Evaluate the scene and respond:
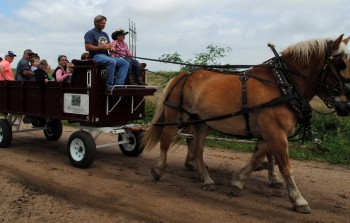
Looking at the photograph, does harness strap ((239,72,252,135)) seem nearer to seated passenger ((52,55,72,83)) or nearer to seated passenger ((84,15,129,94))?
seated passenger ((84,15,129,94))

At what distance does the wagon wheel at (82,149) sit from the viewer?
6129mm

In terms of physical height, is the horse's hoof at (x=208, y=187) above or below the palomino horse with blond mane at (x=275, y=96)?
below

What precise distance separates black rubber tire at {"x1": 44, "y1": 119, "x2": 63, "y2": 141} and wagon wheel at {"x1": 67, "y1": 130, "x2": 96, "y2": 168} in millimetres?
2474

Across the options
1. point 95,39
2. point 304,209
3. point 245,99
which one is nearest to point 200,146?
point 245,99

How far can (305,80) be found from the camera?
457cm

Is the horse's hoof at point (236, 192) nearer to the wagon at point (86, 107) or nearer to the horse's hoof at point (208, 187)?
the horse's hoof at point (208, 187)

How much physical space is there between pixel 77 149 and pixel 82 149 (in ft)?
0.43

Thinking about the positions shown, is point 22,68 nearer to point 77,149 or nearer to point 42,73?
point 42,73

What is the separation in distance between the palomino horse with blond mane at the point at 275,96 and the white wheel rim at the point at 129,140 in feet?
6.79

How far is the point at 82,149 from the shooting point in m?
6.38

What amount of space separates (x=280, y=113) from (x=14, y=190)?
12.0ft

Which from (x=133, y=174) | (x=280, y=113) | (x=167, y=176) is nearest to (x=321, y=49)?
(x=280, y=113)

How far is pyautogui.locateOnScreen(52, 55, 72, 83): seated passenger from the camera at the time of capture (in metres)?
6.78

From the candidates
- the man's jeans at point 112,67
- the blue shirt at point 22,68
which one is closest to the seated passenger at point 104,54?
the man's jeans at point 112,67
